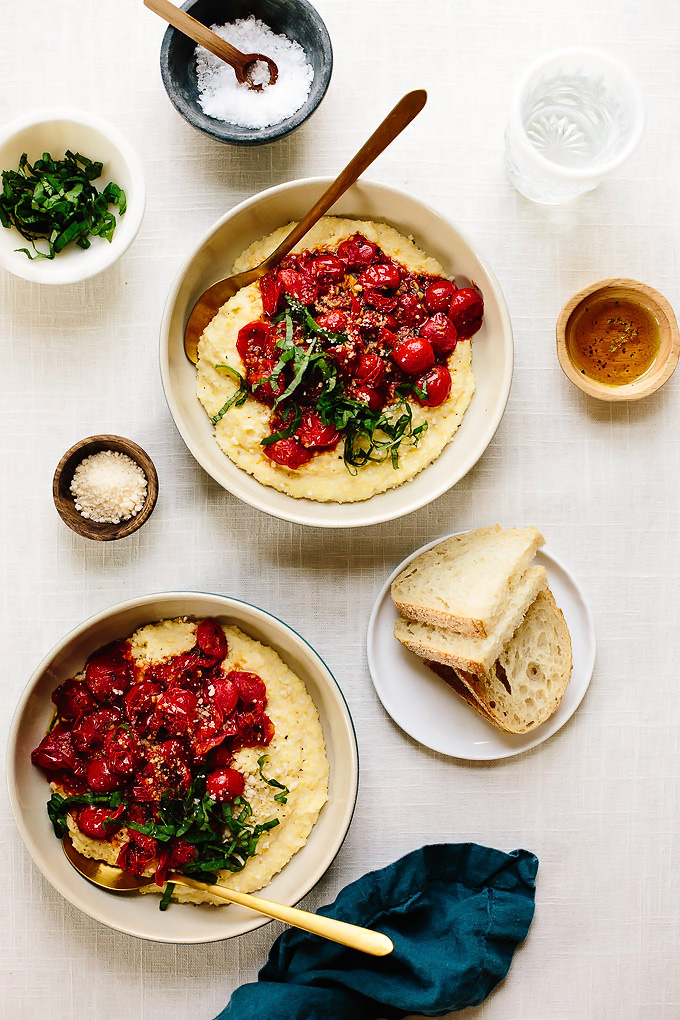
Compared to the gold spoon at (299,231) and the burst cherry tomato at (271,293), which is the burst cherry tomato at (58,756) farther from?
the burst cherry tomato at (271,293)

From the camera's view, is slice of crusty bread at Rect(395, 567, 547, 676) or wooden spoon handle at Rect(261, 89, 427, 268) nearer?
wooden spoon handle at Rect(261, 89, 427, 268)

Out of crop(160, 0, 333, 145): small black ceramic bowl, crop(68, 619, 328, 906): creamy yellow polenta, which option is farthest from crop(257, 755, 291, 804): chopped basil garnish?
crop(160, 0, 333, 145): small black ceramic bowl

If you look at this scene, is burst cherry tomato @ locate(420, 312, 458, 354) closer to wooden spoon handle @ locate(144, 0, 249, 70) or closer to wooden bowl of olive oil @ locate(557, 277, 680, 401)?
wooden bowl of olive oil @ locate(557, 277, 680, 401)

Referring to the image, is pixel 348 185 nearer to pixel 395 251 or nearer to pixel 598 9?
pixel 395 251

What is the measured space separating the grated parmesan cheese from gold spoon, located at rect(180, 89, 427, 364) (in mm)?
418

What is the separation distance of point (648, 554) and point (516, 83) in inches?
67.2

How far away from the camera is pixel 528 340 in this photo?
2.78 metres

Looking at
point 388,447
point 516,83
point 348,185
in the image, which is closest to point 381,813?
point 388,447

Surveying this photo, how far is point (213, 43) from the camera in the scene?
2.40 m

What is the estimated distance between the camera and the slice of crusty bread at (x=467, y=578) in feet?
8.11

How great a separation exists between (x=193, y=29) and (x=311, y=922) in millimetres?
2640

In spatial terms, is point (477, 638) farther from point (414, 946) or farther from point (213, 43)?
point (213, 43)

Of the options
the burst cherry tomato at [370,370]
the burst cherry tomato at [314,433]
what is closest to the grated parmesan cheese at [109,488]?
the burst cherry tomato at [314,433]

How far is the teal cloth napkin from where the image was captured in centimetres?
256
